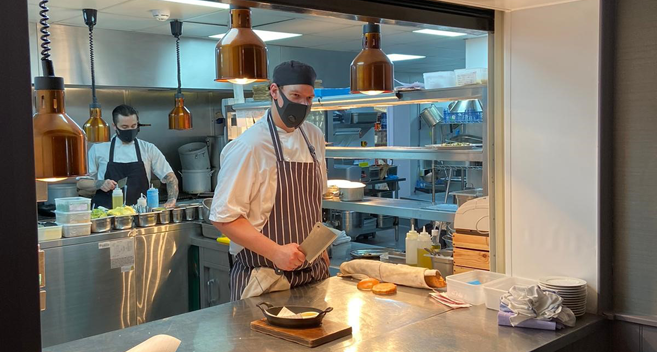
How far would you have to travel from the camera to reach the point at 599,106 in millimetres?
2398

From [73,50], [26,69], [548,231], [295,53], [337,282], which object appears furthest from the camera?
[295,53]

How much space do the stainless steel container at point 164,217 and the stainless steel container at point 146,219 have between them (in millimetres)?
46

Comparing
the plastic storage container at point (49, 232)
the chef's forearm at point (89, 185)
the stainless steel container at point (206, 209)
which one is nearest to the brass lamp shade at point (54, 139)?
the plastic storage container at point (49, 232)

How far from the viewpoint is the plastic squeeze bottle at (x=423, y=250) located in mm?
3246

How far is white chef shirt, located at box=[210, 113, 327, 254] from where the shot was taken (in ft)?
9.27

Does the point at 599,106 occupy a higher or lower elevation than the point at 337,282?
higher

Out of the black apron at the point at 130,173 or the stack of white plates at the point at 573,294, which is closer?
the stack of white plates at the point at 573,294

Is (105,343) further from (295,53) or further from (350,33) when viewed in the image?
(295,53)

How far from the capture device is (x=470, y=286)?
2.58m

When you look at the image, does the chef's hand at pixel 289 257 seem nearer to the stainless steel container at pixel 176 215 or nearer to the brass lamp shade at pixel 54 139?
the brass lamp shade at pixel 54 139

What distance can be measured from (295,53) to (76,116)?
2.67 meters

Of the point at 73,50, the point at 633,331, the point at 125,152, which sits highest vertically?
the point at 73,50

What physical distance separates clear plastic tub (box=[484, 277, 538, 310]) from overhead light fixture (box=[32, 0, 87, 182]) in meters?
1.65

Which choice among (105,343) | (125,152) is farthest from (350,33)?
(105,343)
